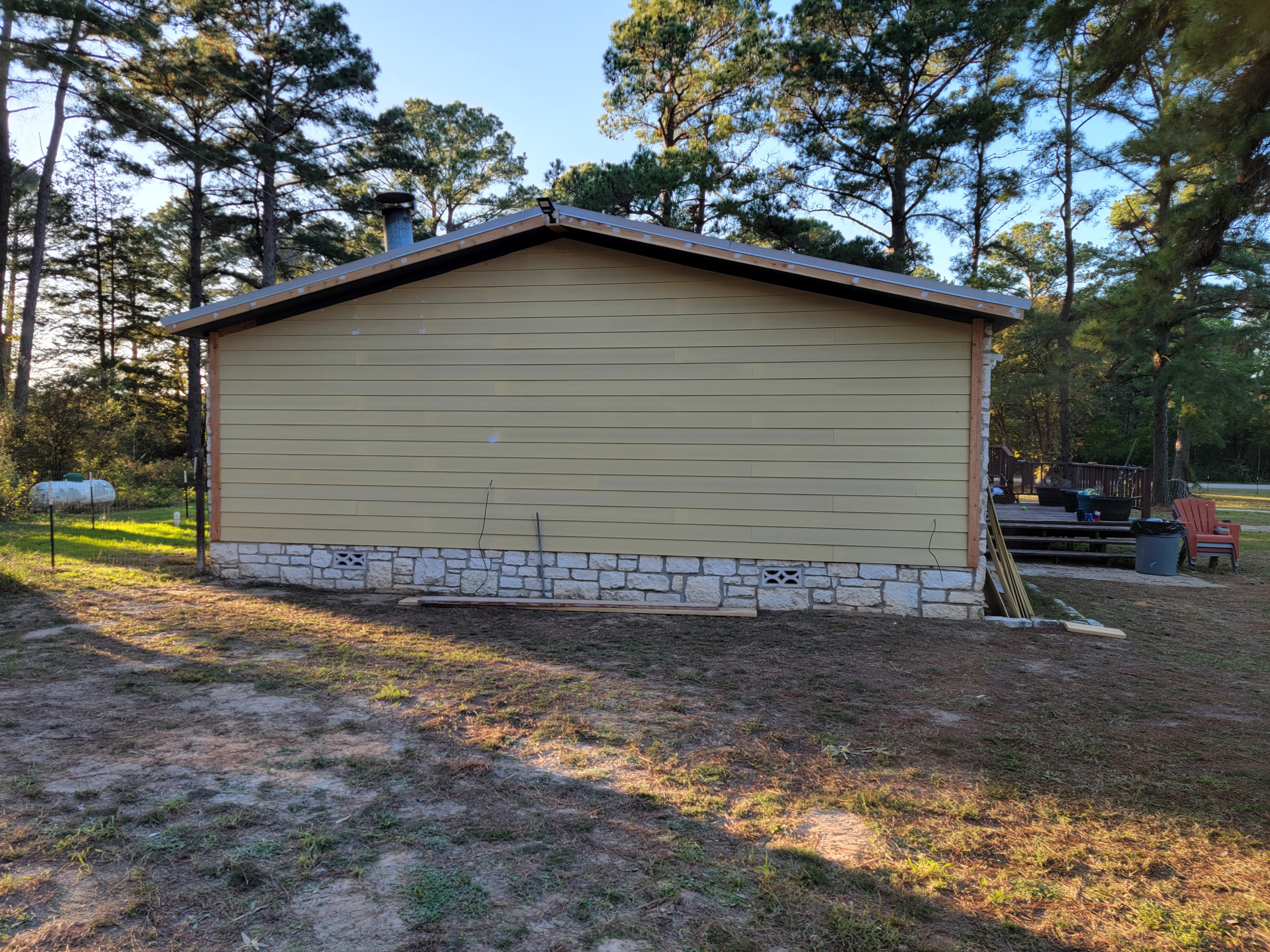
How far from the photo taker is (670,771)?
343cm

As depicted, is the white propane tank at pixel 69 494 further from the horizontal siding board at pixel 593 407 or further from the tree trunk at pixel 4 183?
the horizontal siding board at pixel 593 407

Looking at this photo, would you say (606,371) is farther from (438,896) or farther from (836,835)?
(438,896)

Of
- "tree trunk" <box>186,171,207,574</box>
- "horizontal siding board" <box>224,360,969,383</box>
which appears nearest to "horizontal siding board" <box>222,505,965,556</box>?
"horizontal siding board" <box>224,360,969,383</box>

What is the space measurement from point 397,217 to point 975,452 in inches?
270

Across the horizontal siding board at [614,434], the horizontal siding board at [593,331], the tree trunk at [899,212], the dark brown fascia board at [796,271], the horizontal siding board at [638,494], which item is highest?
the tree trunk at [899,212]

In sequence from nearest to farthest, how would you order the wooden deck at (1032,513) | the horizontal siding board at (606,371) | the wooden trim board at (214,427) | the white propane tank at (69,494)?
the horizontal siding board at (606,371) → the wooden trim board at (214,427) → the wooden deck at (1032,513) → the white propane tank at (69,494)

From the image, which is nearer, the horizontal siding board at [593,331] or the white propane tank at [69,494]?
the horizontal siding board at [593,331]

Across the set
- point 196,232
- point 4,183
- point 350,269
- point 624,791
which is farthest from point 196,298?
point 624,791

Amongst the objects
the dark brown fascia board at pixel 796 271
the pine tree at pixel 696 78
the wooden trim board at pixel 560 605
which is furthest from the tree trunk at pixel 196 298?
the dark brown fascia board at pixel 796 271

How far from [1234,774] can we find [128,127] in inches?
950

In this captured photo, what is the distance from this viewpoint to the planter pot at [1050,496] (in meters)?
→ 14.9

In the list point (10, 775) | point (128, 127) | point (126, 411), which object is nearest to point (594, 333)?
point (10, 775)

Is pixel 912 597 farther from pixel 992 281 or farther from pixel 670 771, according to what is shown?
pixel 992 281

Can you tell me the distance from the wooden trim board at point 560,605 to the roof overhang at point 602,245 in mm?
3198
